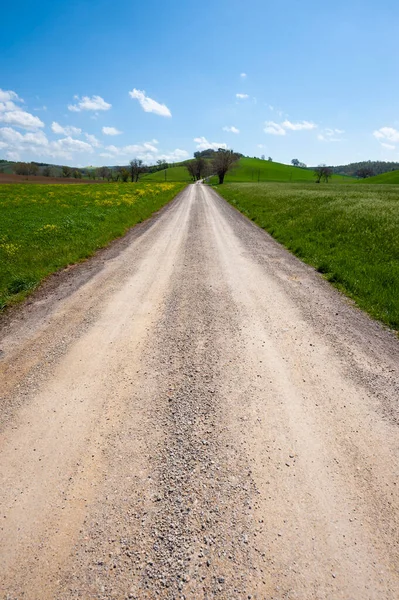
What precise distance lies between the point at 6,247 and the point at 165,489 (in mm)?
12571

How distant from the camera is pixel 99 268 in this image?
1098 cm

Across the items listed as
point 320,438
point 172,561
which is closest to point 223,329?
point 320,438

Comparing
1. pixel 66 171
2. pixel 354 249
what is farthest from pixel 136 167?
pixel 354 249

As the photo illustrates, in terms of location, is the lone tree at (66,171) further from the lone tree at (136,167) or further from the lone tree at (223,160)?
the lone tree at (223,160)

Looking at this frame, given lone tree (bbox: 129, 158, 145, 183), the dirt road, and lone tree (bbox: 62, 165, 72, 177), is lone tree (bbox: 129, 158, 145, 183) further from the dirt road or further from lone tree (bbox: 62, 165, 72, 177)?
the dirt road

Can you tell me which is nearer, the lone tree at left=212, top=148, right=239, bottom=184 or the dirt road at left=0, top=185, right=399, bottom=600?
the dirt road at left=0, top=185, right=399, bottom=600

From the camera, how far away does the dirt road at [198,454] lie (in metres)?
2.60

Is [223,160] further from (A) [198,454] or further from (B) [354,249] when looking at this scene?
(A) [198,454]

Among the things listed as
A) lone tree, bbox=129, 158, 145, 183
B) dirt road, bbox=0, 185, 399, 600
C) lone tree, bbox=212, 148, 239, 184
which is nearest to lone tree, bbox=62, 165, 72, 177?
lone tree, bbox=129, 158, 145, 183

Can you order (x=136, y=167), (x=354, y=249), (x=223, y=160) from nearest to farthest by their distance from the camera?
(x=354, y=249), (x=223, y=160), (x=136, y=167)

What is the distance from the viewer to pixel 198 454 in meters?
3.66

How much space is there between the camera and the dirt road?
8.54 ft

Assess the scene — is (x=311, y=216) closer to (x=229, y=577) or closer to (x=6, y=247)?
(x=6, y=247)

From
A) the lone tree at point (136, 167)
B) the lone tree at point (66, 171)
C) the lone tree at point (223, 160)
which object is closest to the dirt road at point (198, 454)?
the lone tree at point (223, 160)
